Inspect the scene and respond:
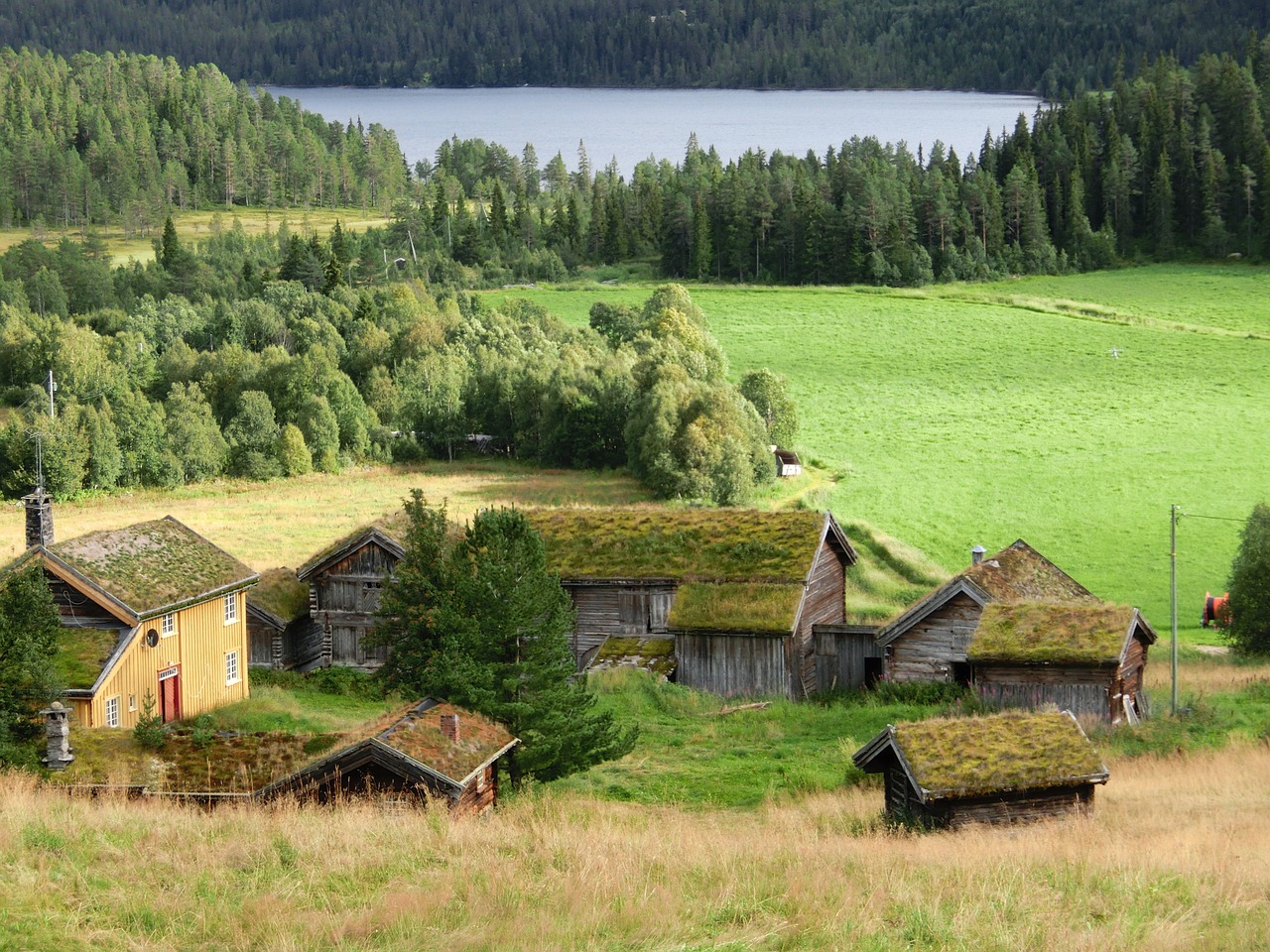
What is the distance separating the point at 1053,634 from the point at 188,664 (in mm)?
17932

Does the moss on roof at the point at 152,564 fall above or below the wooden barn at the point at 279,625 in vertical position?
above

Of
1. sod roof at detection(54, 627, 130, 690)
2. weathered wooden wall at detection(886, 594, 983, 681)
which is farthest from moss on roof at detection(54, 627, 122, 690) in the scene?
weathered wooden wall at detection(886, 594, 983, 681)

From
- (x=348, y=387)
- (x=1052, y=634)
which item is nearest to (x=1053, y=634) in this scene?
(x=1052, y=634)

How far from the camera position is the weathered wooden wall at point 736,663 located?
35.0m

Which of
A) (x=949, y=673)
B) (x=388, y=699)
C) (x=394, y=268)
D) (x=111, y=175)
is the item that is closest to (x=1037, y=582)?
(x=949, y=673)

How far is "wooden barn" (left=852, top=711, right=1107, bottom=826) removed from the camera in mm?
20703

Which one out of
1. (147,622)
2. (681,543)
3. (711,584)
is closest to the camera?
(147,622)

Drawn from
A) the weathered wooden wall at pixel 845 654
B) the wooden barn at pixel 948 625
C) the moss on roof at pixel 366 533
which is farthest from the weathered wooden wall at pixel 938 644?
the moss on roof at pixel 366 533

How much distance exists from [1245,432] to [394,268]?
70865 mm

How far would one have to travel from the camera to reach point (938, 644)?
33.6 metres

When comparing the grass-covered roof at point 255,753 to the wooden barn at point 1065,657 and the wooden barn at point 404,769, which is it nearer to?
the wooden barn at point 404,769

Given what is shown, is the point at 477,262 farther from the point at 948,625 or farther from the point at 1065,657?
the point at 1065,657

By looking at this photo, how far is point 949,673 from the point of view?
3344cm

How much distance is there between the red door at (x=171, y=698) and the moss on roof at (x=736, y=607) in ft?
35.6
